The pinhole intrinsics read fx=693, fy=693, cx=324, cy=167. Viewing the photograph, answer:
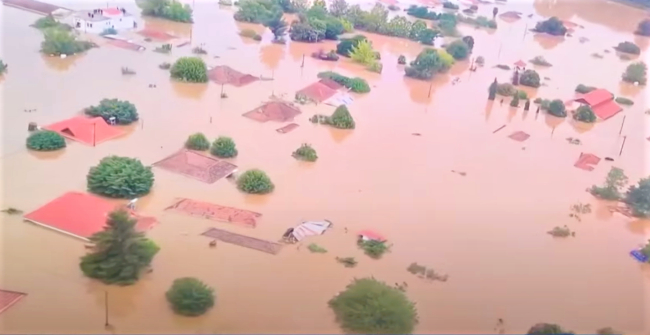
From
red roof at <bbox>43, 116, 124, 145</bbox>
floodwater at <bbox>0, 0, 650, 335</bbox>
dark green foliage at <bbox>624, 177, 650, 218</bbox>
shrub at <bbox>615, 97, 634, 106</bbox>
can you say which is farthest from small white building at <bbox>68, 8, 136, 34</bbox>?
dark green foliage at <bbox>624, 177, 650, 218</bbox>

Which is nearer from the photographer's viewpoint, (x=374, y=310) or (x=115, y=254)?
(x=374, y=310)

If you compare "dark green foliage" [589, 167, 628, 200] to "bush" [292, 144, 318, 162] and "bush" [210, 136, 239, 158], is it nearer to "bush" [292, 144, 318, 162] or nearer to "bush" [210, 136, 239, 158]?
"bush" [292, 144, 318, 162]

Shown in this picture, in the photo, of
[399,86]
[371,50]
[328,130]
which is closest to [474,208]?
[328,130]

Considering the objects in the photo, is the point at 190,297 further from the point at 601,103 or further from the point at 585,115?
the point at 601,103

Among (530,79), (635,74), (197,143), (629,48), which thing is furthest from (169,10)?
(629,48)

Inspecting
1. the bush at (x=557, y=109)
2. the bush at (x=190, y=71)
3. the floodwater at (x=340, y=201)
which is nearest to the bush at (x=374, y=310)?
the floodwater at (x=340, y=201)

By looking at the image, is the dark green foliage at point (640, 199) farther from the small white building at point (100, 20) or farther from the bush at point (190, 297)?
the small white building at point (100, 20)
